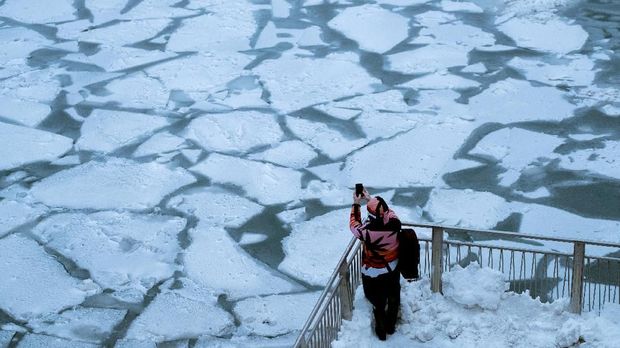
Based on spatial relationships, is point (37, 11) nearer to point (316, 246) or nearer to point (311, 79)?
point (311, 79)

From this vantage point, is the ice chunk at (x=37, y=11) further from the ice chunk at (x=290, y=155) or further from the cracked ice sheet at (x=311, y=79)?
the ice chunk at (x=290, y=155)

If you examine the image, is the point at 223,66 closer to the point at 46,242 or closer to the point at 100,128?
the point at 100,128

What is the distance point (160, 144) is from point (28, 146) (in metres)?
1.45

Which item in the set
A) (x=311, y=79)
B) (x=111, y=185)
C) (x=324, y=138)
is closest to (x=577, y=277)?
(x=324, y=138)

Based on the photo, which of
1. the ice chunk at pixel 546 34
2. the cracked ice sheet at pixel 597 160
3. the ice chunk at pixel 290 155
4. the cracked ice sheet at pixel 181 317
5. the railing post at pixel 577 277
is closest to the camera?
the railing post at pixel 577 277

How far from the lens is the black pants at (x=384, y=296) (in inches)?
177

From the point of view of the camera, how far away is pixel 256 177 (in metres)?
7.39

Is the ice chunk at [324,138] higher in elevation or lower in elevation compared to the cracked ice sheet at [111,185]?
lower

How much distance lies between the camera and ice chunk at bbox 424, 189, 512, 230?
254 inches

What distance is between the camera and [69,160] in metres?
7.91

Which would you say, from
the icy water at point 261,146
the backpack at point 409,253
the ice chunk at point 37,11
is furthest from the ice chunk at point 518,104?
the ice chunk at point 37,11

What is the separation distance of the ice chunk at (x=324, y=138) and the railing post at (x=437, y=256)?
119 inches

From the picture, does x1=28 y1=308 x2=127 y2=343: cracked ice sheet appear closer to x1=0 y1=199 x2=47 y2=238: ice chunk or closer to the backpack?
x1=0 y1=199 x2=47 y2=238: ice chunk

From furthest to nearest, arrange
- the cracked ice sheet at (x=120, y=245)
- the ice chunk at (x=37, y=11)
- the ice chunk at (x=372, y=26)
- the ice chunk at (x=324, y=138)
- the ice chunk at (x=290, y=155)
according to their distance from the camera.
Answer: the ice chunk at (x=37, y=11), the ice chunk at (x=372, y=26), the ice chunk at (x=324, y=138), the ice chunk at (x=290, y=155), the cracked ice sheet at (x=120, y=245)
